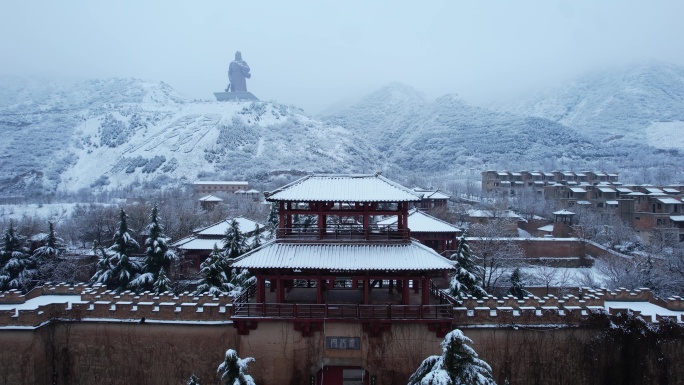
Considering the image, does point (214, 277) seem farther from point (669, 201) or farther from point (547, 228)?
point (669, 201)

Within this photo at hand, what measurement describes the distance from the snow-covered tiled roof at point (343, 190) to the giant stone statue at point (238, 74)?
156 metres

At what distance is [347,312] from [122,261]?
19325 millimetres

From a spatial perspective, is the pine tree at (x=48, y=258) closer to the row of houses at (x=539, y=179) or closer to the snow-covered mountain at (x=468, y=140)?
the row of houses at (x=539, y=179)

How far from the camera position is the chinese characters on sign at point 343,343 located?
57.4 ft

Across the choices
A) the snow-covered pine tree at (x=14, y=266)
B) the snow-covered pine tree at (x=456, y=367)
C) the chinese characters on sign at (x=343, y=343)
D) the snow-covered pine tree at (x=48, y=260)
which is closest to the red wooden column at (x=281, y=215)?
the chinese characters on sign at (x=343, y=343)

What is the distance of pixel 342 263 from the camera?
1705 cm

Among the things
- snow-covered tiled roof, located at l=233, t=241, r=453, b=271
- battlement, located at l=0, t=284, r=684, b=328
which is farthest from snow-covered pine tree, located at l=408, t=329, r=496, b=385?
battlement, located at l=0, t=284, r=684, b=328

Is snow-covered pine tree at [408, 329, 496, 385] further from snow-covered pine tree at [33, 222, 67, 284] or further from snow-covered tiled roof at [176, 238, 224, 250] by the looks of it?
snow-covered pine tree at [33, 222, 67, 284]

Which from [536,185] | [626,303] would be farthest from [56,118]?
[626,303]

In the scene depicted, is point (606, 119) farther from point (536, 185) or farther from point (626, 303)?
point (626, 303)

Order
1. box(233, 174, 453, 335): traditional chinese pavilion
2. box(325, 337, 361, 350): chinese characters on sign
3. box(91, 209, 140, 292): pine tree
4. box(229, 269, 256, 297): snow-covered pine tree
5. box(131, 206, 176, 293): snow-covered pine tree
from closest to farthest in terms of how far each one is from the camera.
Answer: box(233, 174, 453, 335): traditional chinese pavilion → box(325, 337, 361, 350): chinese characters on sign → box(229, 269, 256, 297): snow-covered pine tree → box(91, 209, 140, 292): pine tree → box(131, 206, 176, 293): snow-covered pine tree

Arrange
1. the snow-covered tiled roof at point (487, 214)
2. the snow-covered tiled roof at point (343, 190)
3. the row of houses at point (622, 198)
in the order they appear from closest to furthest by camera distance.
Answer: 1. the snow-covered tiled roof at point (343, 190)
2. the row of houses at point (622, 198)
3. the snow-covered tiled roof at point (487, 214)

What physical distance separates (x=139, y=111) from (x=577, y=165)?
439 feet

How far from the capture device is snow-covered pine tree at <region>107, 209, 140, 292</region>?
29875 millimetres
